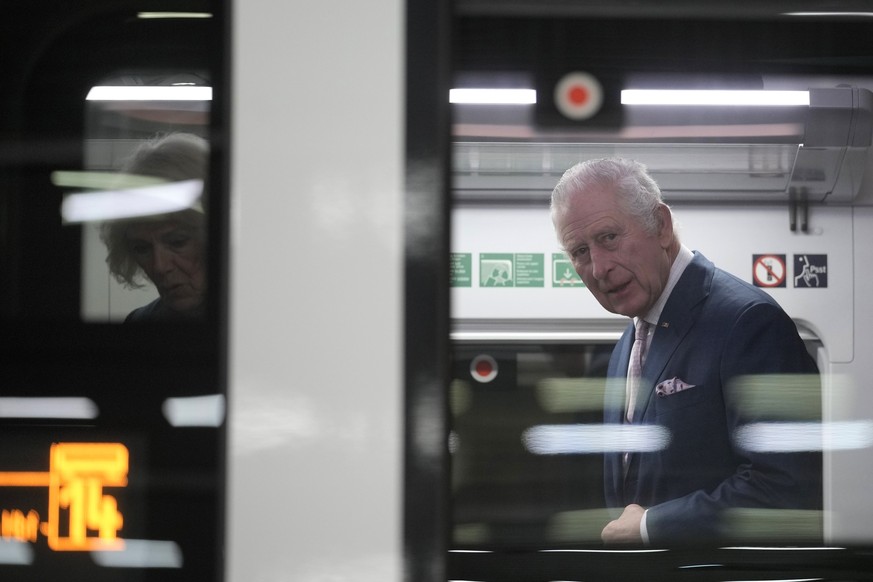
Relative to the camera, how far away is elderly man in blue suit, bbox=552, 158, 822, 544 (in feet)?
6.35

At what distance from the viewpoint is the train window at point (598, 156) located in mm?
1799

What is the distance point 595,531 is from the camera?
6.14 ft

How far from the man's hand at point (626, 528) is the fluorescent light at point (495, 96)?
2.65 feet

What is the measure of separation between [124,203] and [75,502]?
50cm

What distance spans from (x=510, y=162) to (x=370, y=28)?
3.28ft

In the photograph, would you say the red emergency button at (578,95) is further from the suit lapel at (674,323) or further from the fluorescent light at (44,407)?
the fluorescent light at (44,407)

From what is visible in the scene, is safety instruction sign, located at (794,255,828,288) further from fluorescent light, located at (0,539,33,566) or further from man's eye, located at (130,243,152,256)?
fluorescent light, located at (0,539,33,566)

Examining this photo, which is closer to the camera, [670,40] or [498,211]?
[670,40]

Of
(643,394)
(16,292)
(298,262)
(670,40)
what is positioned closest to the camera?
A: (298,262)

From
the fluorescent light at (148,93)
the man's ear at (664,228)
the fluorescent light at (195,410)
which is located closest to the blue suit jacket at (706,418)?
the man's ear at (664,228)

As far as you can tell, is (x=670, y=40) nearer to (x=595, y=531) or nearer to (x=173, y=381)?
(x=595, y=531)

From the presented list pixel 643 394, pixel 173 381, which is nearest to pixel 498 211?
pixel 643 394

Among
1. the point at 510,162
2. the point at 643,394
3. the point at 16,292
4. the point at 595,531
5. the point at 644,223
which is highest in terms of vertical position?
the point at 510,162

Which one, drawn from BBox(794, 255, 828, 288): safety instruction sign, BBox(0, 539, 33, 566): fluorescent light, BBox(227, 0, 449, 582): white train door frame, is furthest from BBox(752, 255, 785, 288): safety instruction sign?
BBox(0, 539, 33, 566): fluorescent light
